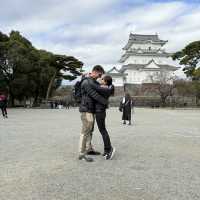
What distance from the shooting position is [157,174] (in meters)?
5.93

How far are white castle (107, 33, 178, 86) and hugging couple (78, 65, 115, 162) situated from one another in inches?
2899

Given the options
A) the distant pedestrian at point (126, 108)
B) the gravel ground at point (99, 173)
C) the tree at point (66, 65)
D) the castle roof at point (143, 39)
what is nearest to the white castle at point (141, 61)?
the castle roof at point (143, 39)

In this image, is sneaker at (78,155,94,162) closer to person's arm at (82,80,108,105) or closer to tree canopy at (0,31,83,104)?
person's arm at (82,80,108,105)

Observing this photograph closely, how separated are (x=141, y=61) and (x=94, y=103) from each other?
83.1m

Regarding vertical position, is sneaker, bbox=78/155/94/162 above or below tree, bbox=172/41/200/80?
below

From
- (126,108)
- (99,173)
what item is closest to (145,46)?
(126,108)

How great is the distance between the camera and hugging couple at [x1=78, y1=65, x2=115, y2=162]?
715 centimetres

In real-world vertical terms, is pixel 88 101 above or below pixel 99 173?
above

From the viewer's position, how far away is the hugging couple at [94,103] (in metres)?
7.15

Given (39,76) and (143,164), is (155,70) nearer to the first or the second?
(39,76)

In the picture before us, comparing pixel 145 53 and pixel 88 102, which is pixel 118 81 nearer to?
pixel 145 53

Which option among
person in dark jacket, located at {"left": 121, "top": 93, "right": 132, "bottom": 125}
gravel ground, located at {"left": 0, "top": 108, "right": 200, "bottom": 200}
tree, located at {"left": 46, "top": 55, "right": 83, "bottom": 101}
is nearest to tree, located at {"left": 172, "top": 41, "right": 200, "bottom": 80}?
tree, located at {"left": 46, "top": 55, "right": 83, "bottom": 101}

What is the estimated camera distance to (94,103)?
7.30 meters

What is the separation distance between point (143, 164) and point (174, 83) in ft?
208
